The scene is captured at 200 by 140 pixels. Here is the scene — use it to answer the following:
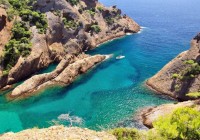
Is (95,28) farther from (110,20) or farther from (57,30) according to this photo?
(57,30)

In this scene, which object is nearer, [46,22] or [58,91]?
[58,91]

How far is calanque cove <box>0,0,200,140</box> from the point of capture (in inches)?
2266

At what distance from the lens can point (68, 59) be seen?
88125 mm

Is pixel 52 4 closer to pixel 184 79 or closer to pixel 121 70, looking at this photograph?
pixel 121 70

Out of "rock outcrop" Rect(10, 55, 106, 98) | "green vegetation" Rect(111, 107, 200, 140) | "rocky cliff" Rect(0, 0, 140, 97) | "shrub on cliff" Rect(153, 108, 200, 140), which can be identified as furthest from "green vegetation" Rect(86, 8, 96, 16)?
"shrub on cliff" Rect(153, 108, 200, 140)

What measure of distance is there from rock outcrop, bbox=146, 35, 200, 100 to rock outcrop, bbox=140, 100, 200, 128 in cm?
829

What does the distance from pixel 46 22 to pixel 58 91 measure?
107 ft

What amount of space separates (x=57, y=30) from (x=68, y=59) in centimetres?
1718

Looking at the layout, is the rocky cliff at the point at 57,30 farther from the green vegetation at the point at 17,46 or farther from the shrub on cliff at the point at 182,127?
the shrub on cliff at the point at 182,127

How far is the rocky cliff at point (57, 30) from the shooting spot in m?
82.4

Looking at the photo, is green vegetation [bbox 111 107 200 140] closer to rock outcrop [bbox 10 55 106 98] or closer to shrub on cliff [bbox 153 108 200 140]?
shrub on cliff [bbox 153 108 200 140]

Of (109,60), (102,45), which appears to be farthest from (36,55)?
(102,45)

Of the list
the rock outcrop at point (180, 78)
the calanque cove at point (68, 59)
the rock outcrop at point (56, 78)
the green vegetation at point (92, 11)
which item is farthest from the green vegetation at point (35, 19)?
the rock outcrop at point (180, 78)

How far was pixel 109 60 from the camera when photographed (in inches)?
3812
